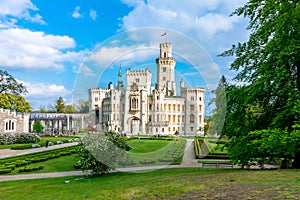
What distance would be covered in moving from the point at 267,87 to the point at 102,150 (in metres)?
7.78

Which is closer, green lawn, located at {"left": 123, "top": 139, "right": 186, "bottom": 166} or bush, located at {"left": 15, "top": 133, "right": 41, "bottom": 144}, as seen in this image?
green lawn, located at {"left": 123, "top": 139, "right": 186, "bottom": 166}

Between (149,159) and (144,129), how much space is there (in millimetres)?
46757

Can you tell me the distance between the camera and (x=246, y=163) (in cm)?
1260

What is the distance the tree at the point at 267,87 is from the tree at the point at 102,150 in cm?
488

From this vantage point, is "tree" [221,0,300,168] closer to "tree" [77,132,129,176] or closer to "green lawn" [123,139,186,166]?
"green lawn" [123,139,186,166]

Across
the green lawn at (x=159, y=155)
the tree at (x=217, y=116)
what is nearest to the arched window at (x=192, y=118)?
the tree at (x=217, y=116)

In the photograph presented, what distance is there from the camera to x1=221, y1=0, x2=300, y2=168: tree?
11.5 meters

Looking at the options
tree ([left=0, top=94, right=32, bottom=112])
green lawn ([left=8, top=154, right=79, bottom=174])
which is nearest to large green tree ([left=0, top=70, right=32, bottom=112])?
tree ([left=0, top=94, right=32, bottom=112])

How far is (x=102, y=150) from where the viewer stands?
13.3 metres

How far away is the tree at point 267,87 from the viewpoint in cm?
1148

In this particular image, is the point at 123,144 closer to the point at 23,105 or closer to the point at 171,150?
the point at 171,150

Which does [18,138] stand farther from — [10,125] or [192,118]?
[192,118]

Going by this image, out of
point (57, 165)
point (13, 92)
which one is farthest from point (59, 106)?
point (57, 165)

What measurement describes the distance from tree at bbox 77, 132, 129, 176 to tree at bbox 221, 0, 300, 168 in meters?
4.88
